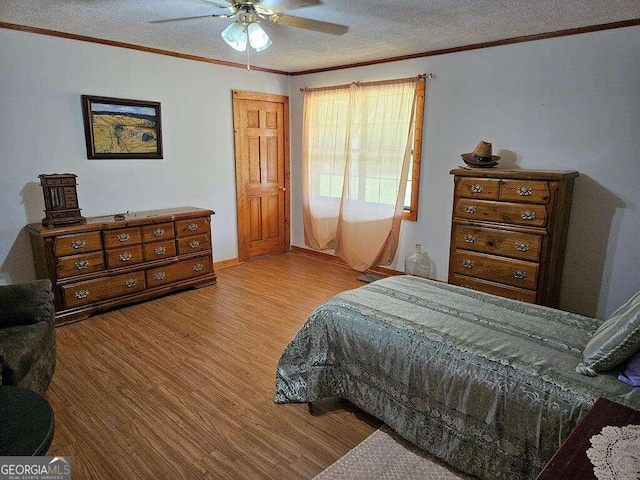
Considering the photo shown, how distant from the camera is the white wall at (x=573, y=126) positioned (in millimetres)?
3166

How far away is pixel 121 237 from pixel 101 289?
50cm

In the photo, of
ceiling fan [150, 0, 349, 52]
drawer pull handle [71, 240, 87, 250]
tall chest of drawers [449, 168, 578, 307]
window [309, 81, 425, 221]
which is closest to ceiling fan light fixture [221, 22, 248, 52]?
ceiling fan [150, 0, 349, 52]

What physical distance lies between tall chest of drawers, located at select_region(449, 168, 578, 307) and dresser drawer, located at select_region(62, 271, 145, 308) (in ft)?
9.86

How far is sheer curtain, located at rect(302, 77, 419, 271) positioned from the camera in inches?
175

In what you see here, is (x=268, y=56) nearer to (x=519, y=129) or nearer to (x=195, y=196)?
(x=195, y=196)

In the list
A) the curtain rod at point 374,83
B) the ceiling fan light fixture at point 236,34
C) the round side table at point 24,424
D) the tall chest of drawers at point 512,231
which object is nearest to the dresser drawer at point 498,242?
the tall chest of drawers at point 512,231

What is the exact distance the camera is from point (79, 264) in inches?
138

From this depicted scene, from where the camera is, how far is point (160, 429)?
2.22 metres

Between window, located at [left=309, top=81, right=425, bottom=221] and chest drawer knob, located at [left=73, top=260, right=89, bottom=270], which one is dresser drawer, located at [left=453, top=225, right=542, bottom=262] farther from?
chest drawer knob, located at [left=73, top=260, right=89, bottom=270]

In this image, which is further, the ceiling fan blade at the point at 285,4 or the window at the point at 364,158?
the window at the point at 364,158

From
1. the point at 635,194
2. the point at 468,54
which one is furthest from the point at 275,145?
the point at 635,194

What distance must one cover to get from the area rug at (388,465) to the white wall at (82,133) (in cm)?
334

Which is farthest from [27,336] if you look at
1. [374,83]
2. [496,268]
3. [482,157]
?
[374,83]

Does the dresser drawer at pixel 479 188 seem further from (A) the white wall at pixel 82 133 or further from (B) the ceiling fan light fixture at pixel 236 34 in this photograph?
(A) the white wall at pixel 82 133
